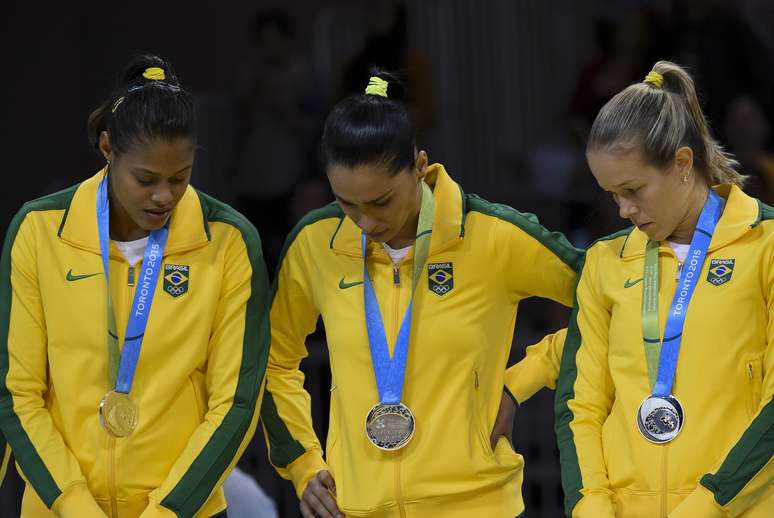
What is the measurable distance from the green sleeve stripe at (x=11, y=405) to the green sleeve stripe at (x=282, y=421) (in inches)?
24.0

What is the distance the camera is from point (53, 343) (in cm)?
371

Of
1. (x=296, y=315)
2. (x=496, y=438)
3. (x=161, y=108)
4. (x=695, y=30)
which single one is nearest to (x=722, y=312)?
(x=496, y=438)

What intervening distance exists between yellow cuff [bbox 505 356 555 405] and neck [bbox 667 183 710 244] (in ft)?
1.96

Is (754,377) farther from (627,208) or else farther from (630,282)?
(627,208)

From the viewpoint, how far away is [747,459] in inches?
130

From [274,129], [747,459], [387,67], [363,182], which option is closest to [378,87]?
[363,182]

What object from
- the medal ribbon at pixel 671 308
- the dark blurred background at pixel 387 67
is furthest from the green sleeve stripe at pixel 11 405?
the dark blurred background at pixel 387 67

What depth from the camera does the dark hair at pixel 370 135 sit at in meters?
3.64

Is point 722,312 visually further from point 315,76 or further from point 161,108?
point 315,76

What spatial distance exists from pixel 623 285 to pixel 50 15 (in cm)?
516

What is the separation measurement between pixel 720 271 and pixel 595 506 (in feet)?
2.06

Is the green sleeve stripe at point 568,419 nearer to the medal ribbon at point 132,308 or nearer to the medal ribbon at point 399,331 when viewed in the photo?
the medal ribbon at point 399,331

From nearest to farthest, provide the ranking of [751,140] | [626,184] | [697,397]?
1. [697,397]
2. [626,184]
3. [751,140]

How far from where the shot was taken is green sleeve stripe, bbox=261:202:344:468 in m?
3.98
